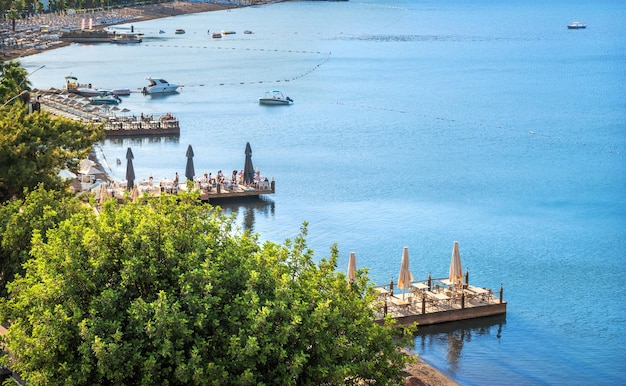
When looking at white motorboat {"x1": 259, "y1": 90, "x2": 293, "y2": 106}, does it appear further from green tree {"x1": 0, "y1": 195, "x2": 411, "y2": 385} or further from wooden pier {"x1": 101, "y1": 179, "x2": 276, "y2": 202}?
green tree {"x1": 0, "y1": 195, "x2": 411, "y2": 385}

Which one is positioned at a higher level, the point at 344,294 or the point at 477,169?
the point at 344,294

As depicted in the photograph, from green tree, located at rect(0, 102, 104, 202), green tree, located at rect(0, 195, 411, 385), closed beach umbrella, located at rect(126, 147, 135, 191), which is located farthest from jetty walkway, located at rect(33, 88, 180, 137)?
green tree, located at rect(0, 195, 411, 385)

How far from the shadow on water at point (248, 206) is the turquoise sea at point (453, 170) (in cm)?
17

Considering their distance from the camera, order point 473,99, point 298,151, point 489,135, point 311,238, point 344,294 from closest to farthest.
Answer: point 344,294
point 311,238
point 298,151
point 489,135
point 473,99

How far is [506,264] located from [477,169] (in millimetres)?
26780

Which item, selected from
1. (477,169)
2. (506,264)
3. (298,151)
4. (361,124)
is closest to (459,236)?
(506,264)

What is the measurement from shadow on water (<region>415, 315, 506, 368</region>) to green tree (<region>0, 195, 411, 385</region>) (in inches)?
506

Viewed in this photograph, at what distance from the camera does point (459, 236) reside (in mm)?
56344

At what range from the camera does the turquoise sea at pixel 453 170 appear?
41844mm

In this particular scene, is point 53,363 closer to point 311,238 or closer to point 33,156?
point 33,156

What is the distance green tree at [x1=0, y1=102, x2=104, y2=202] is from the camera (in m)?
40.6

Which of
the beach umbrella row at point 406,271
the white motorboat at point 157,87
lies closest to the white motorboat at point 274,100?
the white motorboat at point 157,87

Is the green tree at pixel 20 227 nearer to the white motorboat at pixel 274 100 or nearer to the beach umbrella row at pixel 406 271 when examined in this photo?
the beach umbrella row at pixel 406 271

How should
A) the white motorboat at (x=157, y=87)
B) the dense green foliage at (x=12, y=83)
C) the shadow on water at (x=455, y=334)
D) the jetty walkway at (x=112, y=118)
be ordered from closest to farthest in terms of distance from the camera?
the shadow on water at (x=455, y=334), the dense green foliage at (x=12, y=83), the jetty walkway at (x=112, y=118), the white motorboat at (x=157, y=87)
